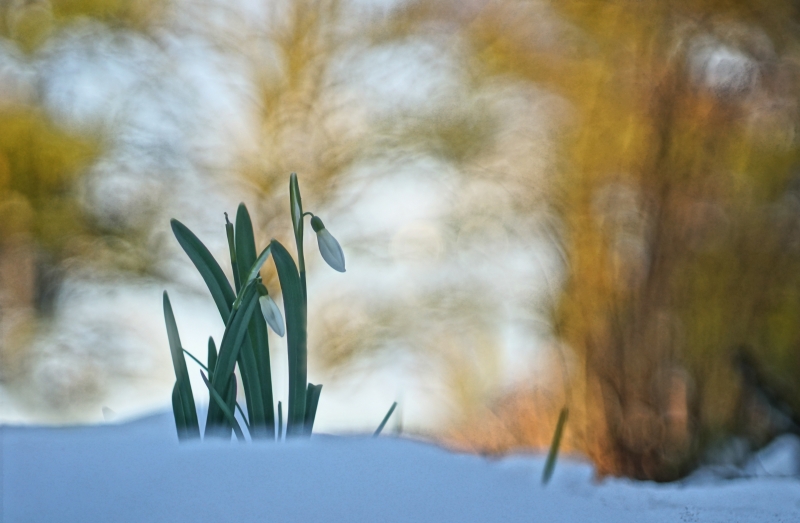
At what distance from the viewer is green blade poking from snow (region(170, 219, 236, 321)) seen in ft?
2.80

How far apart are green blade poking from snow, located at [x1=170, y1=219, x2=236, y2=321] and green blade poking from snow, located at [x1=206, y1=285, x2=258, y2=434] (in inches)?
2.4

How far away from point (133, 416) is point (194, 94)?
118 inches

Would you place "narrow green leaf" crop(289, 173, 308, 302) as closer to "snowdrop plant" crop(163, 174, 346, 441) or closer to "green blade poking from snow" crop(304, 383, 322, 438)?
"snowdrop plant" crop(163, 174, 346, 441)

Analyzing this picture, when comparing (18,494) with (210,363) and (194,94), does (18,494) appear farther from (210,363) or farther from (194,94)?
(194,94)

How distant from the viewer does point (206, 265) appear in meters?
0.86

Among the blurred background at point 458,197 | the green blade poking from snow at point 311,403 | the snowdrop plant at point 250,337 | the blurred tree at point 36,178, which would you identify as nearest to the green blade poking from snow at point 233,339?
the snowdrop plant at point 250,337

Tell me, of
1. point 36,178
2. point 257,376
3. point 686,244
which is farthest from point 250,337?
point 36,178

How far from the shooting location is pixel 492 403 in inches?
130

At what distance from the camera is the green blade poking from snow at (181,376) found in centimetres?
81

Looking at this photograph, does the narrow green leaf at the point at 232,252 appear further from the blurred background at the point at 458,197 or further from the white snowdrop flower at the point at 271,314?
the blurred background at the point at 458,197

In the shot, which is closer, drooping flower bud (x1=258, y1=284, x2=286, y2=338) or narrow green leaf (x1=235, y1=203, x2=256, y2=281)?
drooping flower bud (x1=258, y1=284, x2=286, y2=338)

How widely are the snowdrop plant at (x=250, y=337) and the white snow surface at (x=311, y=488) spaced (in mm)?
128

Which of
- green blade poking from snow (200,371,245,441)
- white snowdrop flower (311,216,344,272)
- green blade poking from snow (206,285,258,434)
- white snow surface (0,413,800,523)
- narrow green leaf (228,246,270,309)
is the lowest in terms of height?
white snow surface (0,413,800,523)

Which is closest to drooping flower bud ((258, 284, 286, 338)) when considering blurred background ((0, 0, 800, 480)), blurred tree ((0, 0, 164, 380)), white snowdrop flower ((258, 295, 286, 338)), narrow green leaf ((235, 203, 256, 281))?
white snowdrop flower ((258, 295, 286, 338))
